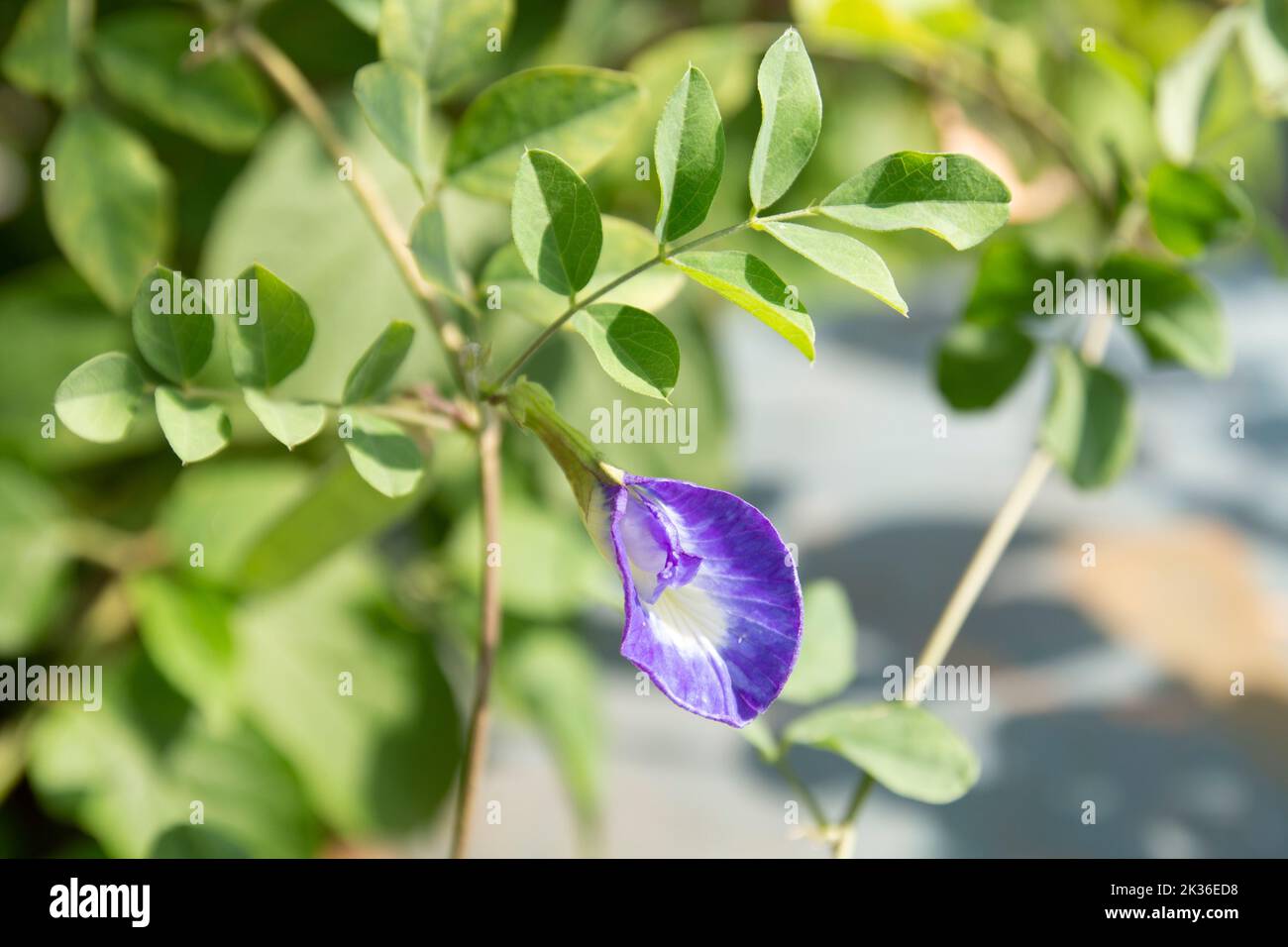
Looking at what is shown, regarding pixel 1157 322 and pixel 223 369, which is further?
pixel 223 369

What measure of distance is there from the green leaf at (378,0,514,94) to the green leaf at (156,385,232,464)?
0.16m

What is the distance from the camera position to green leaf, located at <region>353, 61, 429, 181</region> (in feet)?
1.40

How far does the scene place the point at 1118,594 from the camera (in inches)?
36.5

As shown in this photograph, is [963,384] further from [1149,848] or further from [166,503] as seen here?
[166,503]

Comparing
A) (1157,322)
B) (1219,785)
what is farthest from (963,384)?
(1219,785)

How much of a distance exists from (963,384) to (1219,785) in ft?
1.32

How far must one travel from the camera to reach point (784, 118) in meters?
0.38

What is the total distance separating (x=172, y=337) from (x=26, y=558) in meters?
0.41

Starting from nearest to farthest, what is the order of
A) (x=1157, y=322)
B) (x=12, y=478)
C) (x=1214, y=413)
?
(x=1157, y=322)
(x=12, y=478)
(x=1214, y=413)

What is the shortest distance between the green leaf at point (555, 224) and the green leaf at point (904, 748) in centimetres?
20

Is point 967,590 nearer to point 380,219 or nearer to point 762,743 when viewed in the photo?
point 762,743

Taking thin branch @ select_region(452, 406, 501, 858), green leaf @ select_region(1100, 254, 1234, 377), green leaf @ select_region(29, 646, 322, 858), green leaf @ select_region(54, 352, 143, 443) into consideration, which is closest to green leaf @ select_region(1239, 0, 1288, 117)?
green leaf @ select_region(1100, 254, 1234, 377)

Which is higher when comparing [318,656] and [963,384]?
[963,384]

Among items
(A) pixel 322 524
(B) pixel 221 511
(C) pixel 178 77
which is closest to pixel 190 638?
(B) pixel 221 511
